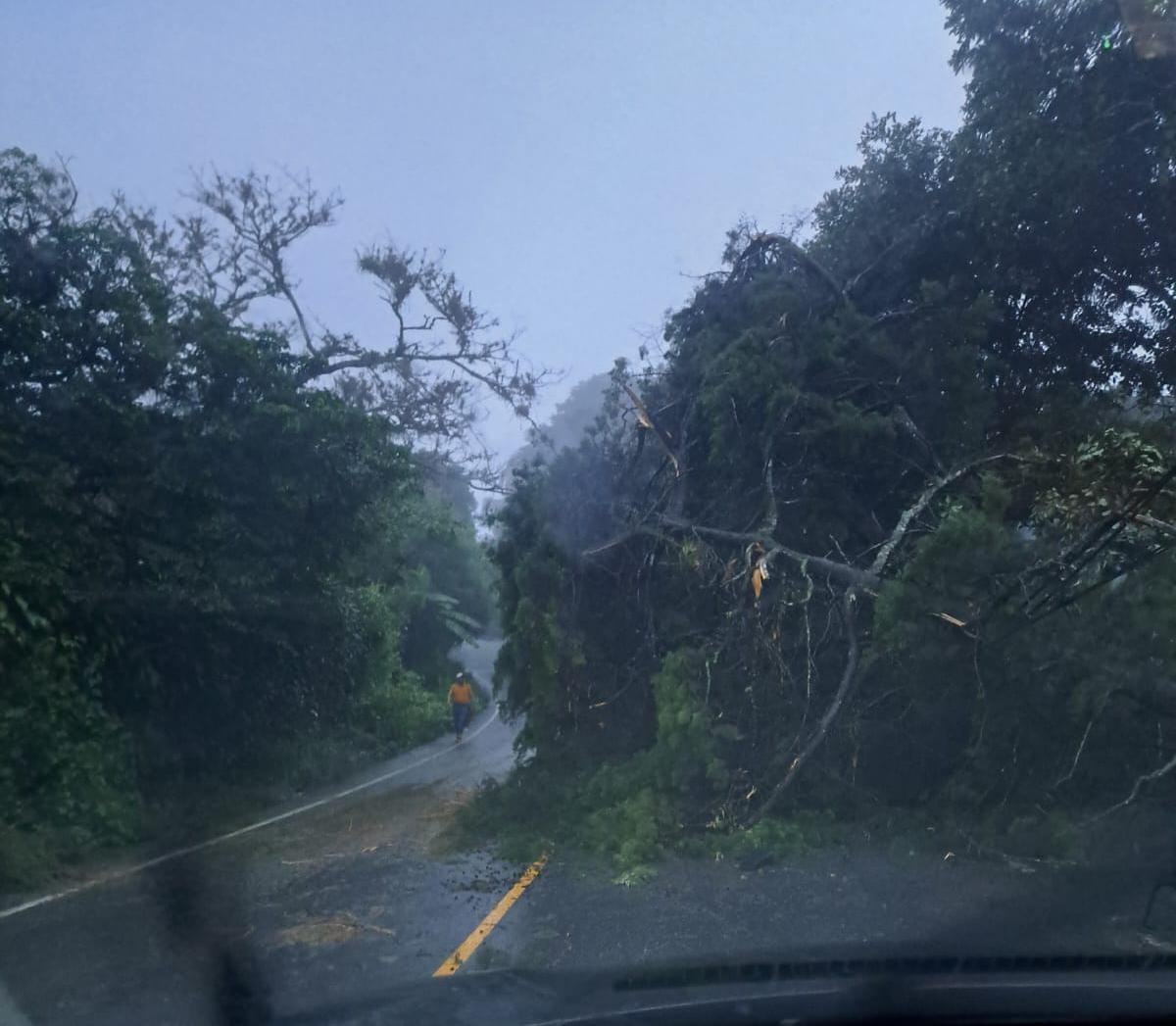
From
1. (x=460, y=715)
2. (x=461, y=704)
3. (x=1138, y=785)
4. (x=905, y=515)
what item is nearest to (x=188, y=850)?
(x=905, y=515)

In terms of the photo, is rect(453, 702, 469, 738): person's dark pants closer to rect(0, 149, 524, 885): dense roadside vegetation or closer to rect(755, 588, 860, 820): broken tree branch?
rect(0, 149, 524, 885): dense roadside vegetation

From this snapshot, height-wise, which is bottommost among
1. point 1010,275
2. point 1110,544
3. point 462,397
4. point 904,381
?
point 1110,544

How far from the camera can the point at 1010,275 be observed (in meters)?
13.9

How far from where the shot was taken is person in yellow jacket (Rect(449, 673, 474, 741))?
86.1 ft

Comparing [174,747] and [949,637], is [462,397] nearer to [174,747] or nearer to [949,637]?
[174,747]

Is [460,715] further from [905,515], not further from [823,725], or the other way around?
[823,725]

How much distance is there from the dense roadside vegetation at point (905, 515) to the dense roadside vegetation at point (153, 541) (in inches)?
136

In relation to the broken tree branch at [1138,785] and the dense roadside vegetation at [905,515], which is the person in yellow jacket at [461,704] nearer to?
the dense roadside vegetation at [905,515]

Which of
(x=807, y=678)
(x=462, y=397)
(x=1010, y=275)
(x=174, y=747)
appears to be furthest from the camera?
(x=462, y=397)

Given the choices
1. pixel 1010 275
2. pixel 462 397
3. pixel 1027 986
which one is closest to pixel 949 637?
pixel 1027 986

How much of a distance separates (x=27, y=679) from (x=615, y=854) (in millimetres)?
6463

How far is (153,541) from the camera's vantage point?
14734mm

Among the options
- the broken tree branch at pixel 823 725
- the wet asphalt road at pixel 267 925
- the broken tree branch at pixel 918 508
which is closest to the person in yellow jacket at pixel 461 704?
the wet asphalt road at pixel 267 925

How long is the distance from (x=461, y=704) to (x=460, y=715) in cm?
44
